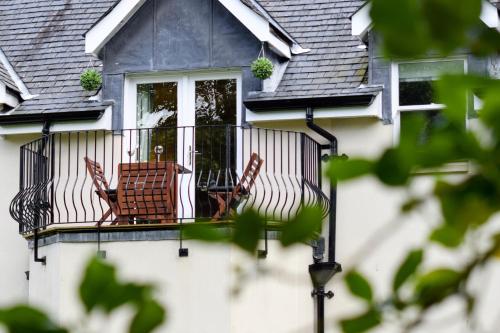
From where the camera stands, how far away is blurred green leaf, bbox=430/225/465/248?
148 cm

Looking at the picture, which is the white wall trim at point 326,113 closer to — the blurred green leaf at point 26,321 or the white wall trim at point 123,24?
the white wall trim at point 123,24

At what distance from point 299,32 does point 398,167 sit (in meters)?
13.0

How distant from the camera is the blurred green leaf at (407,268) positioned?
149cm

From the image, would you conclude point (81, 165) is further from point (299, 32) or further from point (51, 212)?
point (299, 32)

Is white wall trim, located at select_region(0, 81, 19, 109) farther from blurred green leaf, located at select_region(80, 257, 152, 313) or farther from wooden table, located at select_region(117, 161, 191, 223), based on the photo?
blurred green leaf, located at select_region(80, 257, 152, 313)

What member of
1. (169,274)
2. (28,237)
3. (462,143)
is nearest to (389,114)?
(169,274)

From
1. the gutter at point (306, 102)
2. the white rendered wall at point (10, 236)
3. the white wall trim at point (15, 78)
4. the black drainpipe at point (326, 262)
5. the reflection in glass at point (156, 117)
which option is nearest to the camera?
the black drainpipe at point (326, 262)

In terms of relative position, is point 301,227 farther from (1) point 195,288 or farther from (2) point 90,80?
(2) point 90,80

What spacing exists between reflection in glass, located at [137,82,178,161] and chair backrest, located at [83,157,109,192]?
70 centimetres

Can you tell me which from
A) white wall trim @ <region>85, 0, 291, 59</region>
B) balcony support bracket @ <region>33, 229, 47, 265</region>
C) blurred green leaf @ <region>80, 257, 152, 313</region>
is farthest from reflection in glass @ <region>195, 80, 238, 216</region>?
blurred green leaf @ <region>80, 257, 152, 313</region>

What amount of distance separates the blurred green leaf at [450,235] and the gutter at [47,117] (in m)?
12.4

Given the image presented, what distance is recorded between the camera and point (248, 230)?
1461 mm

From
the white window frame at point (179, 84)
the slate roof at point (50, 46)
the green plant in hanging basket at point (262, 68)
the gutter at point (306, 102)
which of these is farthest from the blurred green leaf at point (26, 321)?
the slate roof at point (50, 46)

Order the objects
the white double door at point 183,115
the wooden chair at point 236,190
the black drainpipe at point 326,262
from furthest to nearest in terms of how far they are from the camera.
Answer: the white double door at point 183,115 < the black drainpipe at point 326,262 < the wooden chair at point 236,190
